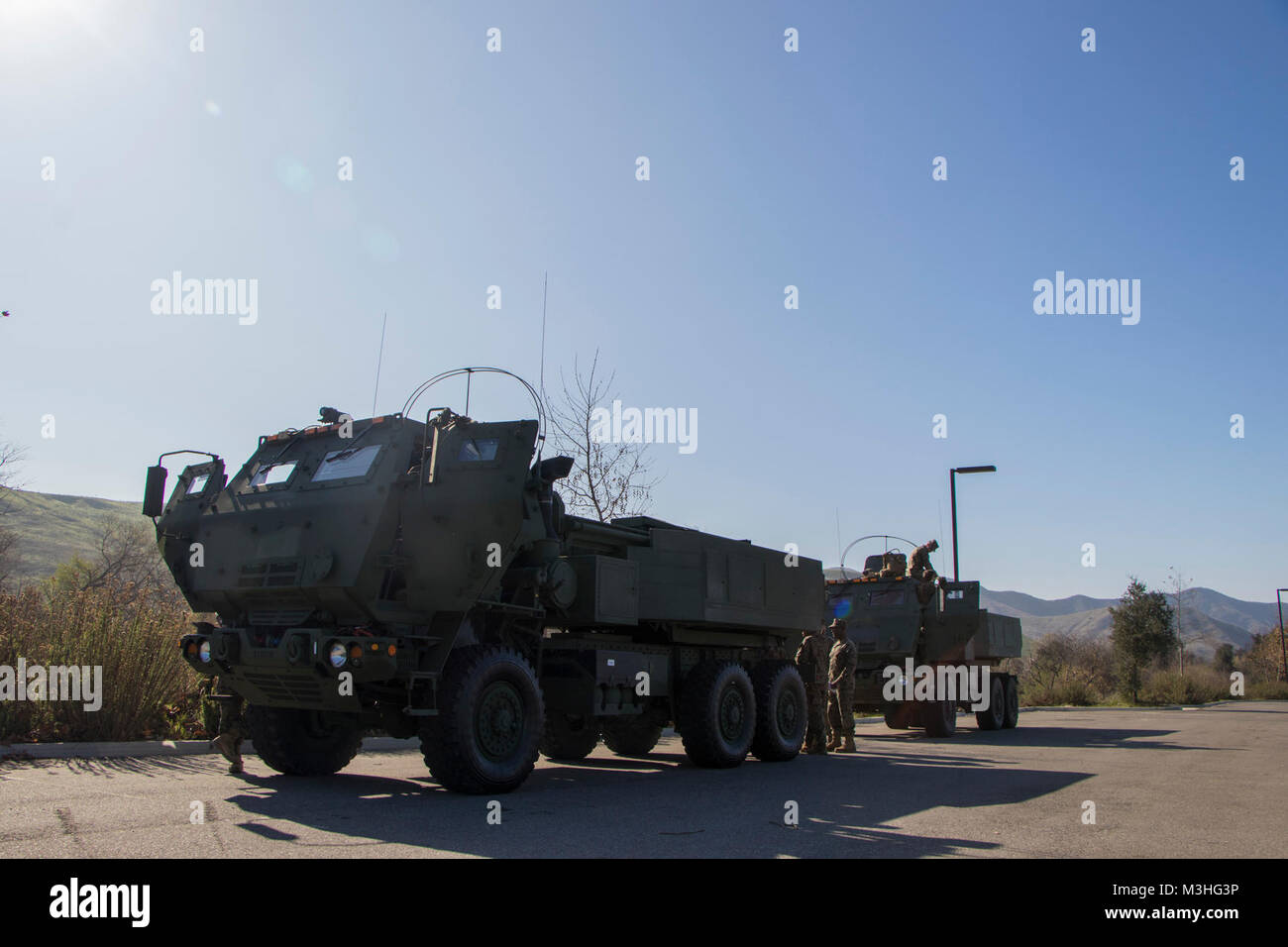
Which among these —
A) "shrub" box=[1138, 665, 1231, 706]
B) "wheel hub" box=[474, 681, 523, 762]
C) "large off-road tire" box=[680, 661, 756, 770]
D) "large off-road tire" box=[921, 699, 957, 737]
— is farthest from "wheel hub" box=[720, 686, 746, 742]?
"shrub" box=[1138, 665, 1231, 706]

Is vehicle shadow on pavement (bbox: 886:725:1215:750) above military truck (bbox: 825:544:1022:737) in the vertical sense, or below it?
below

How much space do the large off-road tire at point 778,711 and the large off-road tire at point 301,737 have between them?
5.20 meters

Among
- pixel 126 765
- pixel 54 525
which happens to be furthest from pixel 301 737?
pixel 54 525

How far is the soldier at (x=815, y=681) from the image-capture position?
47.9ft

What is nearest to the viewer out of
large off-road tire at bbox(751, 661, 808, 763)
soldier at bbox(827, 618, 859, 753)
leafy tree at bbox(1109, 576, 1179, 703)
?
large off-road tire at bbox(751, 661, 808, 763)

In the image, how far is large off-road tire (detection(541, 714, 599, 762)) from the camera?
12461 mm

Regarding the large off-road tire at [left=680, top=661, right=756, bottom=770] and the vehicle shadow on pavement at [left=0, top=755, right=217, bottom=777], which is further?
the large off-road tire at [left=680, top=661, right=756, bottom=770]

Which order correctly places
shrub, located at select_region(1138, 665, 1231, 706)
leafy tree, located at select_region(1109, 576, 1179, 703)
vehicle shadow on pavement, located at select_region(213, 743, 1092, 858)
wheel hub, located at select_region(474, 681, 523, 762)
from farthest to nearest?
leafy tree, located at select_region(1109, 576, 1179, 703) < shrub, located at select_region(1138, 665, 1231, 706) < wheel hub, located at select_region(474, 681, 523, 762) < vehicle shadow on pavement, located at select_region(213, 743, 1092, 858)

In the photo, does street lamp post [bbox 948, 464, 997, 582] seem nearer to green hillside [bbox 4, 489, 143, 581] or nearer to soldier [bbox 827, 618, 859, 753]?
soldier [bbox 827, 618, 859, 753]

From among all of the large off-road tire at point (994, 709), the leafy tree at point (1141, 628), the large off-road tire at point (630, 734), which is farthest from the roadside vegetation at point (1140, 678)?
the large off-road tire at point (630, 734)

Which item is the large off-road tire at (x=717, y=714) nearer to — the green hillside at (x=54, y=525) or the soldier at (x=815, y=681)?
the soldier at (x=815, y=681)

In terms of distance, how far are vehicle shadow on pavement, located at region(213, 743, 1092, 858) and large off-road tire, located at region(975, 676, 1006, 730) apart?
886cm

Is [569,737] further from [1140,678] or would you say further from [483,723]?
[1140,678]

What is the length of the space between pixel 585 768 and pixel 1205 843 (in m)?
7.01
